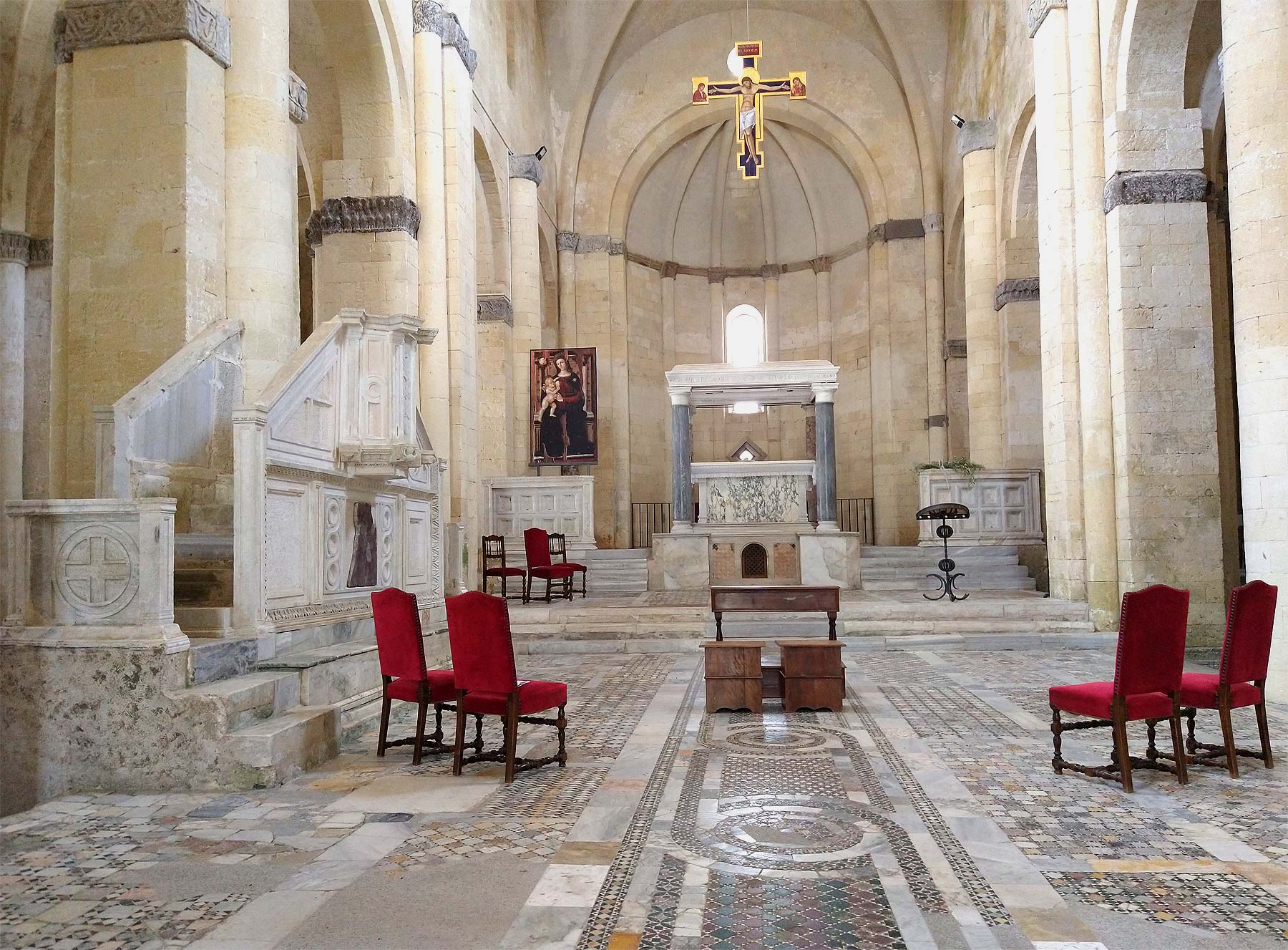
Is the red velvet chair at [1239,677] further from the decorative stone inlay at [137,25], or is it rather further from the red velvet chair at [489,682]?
the decorative stone inlay at [137,25]

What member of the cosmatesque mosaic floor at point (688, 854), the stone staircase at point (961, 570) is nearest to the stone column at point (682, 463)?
the stone staircase at point (961, 570)

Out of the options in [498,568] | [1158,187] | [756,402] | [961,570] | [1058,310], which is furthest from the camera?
[961,570]

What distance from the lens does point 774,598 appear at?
7.43m

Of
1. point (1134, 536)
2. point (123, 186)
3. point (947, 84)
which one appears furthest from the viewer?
point (947, 84)

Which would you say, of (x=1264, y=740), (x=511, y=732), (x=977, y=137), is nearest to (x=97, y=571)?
(x=511, y=732)

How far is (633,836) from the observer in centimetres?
400

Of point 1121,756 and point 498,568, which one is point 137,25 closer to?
point 498,568

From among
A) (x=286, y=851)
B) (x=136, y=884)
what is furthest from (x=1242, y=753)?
(x=136, y=884)

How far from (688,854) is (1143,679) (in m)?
2.51

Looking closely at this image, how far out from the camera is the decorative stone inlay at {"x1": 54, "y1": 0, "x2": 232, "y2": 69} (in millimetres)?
7207

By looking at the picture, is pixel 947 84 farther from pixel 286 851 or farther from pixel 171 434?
pixel 286 851

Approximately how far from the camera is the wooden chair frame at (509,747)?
4984mm

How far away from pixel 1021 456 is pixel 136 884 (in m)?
14.9

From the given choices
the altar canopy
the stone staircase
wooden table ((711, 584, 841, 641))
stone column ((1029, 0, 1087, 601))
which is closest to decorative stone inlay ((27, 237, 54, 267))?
the altar canopy
